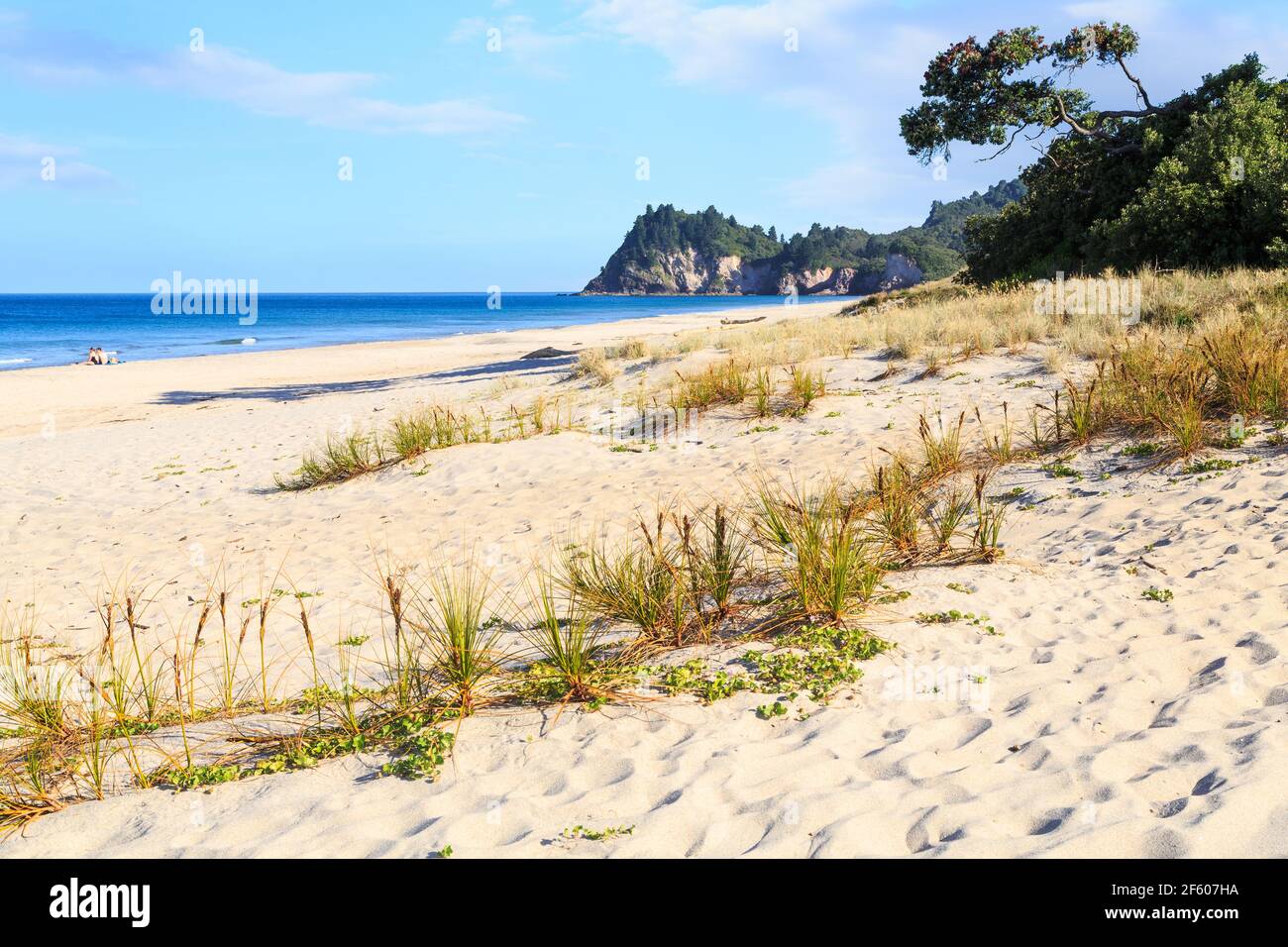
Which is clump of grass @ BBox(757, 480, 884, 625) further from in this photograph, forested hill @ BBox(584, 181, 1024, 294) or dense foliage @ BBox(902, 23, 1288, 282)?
forested hill @ BBox(584, 181, 1024, 294)

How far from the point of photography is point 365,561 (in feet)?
24.0

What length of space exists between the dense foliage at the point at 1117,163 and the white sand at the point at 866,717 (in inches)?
A: 515

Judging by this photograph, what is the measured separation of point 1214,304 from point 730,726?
11.8 metres

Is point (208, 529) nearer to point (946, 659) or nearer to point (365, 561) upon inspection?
point (365, 561)

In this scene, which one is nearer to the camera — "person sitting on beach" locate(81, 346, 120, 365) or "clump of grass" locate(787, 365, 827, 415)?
"clump of grass" locate(787, 365, 827, 415)

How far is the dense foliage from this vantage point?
1753 cm

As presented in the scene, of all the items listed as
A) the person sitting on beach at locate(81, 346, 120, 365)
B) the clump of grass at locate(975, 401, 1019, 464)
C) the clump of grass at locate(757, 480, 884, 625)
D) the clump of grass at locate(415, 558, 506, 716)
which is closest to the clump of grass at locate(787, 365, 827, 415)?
the clump of grass at locate(975, 401, 1019, 464)

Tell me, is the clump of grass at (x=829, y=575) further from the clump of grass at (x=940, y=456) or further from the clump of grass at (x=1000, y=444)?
the clump of grass at (x=1000, y=444)

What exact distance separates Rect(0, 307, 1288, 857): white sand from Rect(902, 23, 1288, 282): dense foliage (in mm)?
13093

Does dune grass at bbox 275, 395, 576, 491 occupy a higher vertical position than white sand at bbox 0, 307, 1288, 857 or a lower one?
higher

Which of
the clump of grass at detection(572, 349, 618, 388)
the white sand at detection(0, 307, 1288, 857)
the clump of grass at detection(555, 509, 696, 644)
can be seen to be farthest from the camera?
the clump of grass at detection(572, 349, 618, 388)

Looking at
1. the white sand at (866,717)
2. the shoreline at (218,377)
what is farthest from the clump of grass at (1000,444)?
the shoreline at (218,377)

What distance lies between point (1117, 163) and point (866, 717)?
78.3ft

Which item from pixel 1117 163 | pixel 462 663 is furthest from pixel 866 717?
pixel 1117 163
